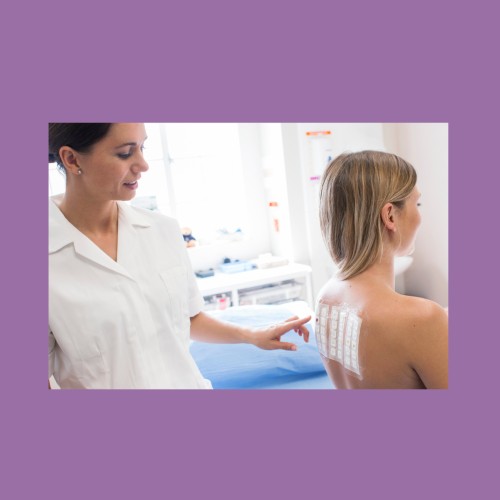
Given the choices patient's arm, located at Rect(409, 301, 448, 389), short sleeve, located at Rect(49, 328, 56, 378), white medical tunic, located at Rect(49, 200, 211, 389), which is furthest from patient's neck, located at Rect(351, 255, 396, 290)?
short sleeve, located at Rect(49, 328, 56, 378)

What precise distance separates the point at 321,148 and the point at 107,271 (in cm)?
91

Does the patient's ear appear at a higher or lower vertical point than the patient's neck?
→ higher

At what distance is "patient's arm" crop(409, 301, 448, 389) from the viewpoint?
0.84 meters

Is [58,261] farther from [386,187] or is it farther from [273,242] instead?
[273,242]

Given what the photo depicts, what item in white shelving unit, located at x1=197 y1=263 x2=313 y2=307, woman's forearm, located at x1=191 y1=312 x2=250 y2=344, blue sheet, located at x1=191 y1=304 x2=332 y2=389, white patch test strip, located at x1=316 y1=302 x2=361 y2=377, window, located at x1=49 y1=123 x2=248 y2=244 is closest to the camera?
white patch test strip, located at x1=316 y1=302 x2=361 y2=377

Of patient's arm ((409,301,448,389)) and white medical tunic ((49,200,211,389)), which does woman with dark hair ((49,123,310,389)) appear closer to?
white medical tunic ((49,200,211,389))

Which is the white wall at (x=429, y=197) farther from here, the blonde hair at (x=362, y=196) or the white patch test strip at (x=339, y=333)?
the white patch test strip at (x=339, y=333)

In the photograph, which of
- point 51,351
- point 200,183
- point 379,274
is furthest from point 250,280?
point 51,351

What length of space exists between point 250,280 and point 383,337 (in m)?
0.86

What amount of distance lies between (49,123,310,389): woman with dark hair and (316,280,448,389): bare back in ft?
0.38

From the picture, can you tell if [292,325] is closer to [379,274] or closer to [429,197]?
[379,274]

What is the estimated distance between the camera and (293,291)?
1.70 metres

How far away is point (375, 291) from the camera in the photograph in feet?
3.04

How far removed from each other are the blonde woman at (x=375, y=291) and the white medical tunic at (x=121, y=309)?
38 centimetres
